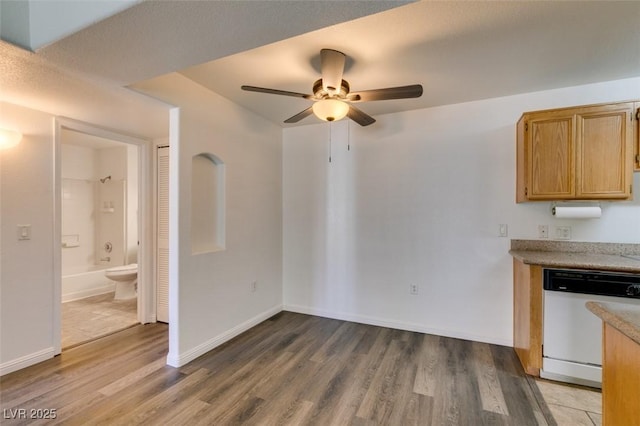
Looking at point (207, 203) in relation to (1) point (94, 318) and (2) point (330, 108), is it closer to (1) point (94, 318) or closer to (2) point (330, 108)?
(2) point (330, 108)

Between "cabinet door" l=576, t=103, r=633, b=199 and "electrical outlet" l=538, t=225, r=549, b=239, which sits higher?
"cabinet door" l=576, t=103, r=633, b=199

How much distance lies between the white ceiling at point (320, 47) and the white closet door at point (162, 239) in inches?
32.3

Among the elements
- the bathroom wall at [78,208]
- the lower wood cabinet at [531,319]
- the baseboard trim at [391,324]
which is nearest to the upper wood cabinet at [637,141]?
the lower wood cabinet at [531,319]

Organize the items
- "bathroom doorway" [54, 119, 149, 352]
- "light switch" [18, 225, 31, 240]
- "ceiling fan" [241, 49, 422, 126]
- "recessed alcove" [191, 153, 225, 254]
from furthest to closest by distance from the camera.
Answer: "bathroom doorway" [54, 119, 149, 352] → "recessed alcove" [191, 153, 225, 254] → "light switch" [18, 225, 31, 240] → "ceiling fan" [241, 49, 422, 126]

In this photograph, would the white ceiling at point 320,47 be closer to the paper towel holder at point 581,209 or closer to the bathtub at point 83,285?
the paper towel holder at point 581,209

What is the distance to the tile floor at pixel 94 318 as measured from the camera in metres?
3.15

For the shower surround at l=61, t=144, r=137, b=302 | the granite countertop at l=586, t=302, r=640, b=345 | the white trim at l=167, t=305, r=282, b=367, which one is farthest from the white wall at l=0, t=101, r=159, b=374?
the granite countertop at l=586, t=302, r=640, b=345

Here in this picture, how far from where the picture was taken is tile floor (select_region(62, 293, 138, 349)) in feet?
10.3

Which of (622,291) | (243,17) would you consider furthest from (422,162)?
(243,17)

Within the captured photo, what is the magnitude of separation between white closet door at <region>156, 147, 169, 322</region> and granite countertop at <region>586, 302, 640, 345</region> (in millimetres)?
3811

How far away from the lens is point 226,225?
3.07 metres

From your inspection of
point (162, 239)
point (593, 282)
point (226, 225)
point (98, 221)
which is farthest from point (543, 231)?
point (98, 221)

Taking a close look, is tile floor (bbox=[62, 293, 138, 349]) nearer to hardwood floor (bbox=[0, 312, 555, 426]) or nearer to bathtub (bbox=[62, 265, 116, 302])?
bathtub (bbox=[62, 265, 116, 302])

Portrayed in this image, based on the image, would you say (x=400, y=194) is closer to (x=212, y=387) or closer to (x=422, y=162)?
(x=422, y=162)
